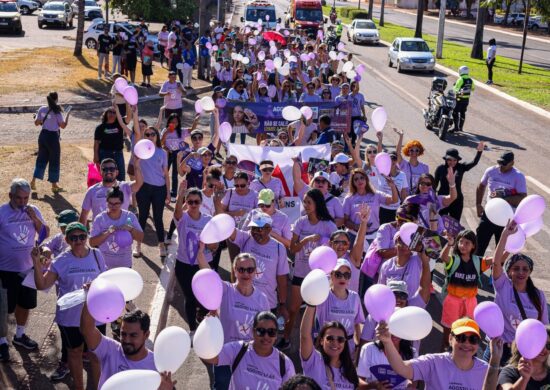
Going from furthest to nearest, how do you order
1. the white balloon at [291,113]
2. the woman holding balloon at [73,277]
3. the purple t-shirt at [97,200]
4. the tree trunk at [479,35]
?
the tree trunk at [479,35], the white balloon at [291,113], the purple t-shirt at [97,200], the woman holding balloon at [73,277]

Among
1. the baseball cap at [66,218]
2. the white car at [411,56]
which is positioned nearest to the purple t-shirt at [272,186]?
the baseball cap at [66,218]

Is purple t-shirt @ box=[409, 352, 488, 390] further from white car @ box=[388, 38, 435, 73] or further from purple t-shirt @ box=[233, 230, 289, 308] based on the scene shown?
white car @ box=[388, 38, 435, 73]

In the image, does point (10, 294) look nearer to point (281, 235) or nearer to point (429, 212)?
point (281, 235)

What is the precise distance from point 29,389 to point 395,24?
62.6 metres

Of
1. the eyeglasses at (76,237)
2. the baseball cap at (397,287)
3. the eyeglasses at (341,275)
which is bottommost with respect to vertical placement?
the eyeglasses at (341,275)

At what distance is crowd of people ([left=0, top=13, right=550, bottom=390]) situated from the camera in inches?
211

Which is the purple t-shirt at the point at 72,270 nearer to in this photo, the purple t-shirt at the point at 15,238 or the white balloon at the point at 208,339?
the purple t-shirt at the point at 15,238

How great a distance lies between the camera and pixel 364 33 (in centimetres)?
4647

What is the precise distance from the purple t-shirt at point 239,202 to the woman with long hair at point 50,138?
5.19 m

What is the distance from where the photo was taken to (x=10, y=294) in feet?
25.6

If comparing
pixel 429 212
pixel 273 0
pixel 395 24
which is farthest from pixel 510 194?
pixel 273 0

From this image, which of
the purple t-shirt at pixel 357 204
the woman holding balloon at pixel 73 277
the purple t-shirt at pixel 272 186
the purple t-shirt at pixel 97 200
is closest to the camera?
the woman holding balloon at pixel 73 277

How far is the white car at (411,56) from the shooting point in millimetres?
33219

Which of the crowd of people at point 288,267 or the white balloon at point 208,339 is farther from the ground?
the white balloon at point 208,339
